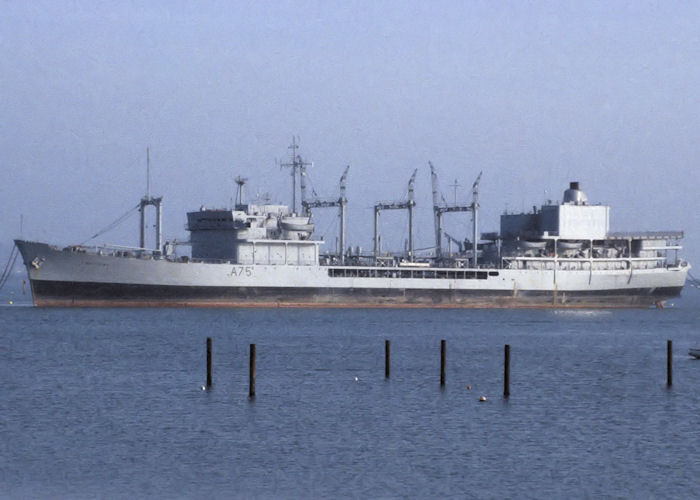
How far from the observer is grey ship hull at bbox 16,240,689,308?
8719 centimetres

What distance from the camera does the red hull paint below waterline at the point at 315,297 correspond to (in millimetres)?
87938

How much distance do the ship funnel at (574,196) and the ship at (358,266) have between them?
0.44 ft

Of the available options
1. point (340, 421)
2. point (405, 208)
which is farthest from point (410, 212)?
point (340, 421)

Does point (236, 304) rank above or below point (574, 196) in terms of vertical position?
below

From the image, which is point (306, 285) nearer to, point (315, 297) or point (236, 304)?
point (315, 297)

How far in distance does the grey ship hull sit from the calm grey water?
20.2 m

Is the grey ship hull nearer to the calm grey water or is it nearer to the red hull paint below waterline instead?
the red hull paint below waterline

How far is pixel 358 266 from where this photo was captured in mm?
97188

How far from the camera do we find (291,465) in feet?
94.9

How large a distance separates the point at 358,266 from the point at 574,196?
2206cm

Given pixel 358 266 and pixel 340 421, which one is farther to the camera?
pixel 358 266

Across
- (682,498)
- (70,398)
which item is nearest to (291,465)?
(682,498)

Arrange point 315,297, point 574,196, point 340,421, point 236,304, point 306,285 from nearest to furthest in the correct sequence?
point 340,421, point 236,304, point 306,285, point 315,297, point 574,196

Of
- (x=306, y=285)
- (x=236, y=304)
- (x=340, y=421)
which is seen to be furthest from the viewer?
(x=306, y=285)
